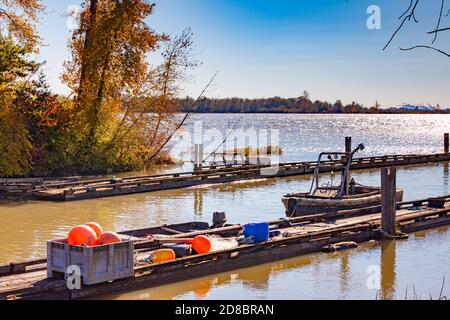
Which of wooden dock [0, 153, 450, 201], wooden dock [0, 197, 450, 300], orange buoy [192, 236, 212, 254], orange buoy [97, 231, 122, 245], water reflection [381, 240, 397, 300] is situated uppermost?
orange buoy [97, 231, 122, 245]

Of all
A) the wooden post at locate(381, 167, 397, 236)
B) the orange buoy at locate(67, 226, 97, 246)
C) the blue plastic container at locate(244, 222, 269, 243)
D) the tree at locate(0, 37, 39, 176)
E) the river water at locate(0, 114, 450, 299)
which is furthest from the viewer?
the tree at locate(0, 37, 39, 176)

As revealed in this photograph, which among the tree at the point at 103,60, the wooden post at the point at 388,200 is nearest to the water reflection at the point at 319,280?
the wooden post at the point at 388,200

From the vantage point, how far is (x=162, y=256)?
1666 cm

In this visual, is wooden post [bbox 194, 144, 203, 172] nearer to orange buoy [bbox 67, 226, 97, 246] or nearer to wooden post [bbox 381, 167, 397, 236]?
wooden post [bbox 381, 167, 397, 236]

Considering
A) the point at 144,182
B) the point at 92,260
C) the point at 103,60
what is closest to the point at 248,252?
the point at 92,260

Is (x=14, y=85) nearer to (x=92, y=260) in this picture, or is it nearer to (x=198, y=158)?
(x=198, y=158)

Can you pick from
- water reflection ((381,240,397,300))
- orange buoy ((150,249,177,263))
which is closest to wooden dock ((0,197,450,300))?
orange buoy ((150,249,177,263))

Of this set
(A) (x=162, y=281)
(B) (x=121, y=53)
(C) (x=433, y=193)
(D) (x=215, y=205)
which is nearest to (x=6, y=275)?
Answer: (A) (x=162, y=281)

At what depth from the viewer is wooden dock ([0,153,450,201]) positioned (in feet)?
104

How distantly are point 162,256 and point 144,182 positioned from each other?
62.3 feet

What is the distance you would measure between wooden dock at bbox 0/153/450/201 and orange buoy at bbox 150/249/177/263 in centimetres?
1512

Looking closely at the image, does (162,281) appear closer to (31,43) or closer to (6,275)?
(6,275)

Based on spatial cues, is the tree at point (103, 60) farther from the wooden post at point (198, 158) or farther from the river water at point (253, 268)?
the river water at point (253, 268)

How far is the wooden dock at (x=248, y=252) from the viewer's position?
46.7 ft
